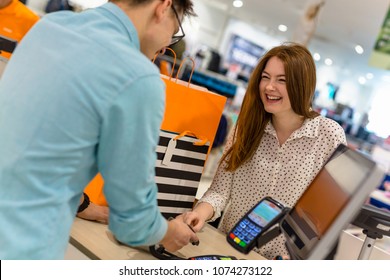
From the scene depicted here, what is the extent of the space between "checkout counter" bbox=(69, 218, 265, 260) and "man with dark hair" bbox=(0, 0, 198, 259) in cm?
38

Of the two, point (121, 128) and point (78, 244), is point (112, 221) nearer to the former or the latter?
point (121, 128)

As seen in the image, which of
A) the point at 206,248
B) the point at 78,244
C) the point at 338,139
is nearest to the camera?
the point at 78,244

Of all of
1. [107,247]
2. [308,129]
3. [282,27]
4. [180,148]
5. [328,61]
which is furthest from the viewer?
[328,61]

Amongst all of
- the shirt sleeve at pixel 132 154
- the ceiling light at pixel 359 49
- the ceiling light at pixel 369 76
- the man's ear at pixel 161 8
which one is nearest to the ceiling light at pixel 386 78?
the ceiling light at pixel 369 76

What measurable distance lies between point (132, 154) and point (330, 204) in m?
0.54

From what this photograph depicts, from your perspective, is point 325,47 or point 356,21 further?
point 325,47

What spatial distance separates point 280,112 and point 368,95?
745 inches

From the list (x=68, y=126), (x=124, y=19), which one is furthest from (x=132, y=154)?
(x=124, y=19)

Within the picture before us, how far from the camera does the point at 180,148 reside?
1.71 meters

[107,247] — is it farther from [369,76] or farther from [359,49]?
[369,76]

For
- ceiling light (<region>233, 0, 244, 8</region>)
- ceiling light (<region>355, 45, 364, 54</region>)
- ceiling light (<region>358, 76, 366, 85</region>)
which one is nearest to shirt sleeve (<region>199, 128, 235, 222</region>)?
ceiling light (<region>233, 0, 244, 8</region>)
